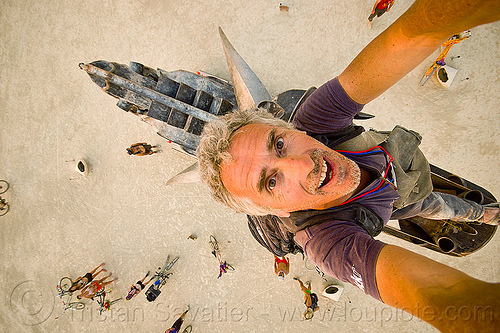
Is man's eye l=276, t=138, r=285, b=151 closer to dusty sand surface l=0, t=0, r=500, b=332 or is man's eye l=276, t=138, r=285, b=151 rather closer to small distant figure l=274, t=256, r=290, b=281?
small distant figure l=274, t=256, r=290, b=281

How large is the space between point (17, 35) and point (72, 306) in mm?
5493

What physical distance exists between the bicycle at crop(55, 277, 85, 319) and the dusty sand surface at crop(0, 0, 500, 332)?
142mm

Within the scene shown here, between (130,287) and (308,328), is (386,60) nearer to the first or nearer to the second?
(308,328)

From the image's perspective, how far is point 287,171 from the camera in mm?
1743

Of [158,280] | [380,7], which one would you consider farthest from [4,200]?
[380,7]

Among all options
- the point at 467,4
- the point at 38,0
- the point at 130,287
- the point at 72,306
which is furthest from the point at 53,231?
the point at 467,4

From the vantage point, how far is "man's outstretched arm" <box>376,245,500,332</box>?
0.94 m

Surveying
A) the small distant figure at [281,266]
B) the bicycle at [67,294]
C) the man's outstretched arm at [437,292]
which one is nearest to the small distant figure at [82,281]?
the bicycle at [67,294]

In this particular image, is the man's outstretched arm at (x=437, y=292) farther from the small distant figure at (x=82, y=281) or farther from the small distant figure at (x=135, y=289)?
the small distant figure at (x=82, y=281)

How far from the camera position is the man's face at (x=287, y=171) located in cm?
170

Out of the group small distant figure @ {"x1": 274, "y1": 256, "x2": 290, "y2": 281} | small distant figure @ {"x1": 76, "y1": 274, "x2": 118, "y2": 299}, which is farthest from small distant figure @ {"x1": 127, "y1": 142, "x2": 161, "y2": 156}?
small distant figure @ {"x1": 274, "y1": 256, "x2": 290, "y2": 281}

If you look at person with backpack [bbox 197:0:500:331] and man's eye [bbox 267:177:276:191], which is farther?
man's eye [bbox 267:177:276:191]

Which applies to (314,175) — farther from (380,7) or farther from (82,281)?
(82,281)

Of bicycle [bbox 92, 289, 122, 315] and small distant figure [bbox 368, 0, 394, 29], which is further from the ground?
small distant figure [bbox 368, 0, 394, 29]
